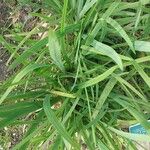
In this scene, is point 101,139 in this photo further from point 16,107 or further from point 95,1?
point 95,1

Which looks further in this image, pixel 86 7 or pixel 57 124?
pixel 86 7

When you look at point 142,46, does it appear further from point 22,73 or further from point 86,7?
point 22,73

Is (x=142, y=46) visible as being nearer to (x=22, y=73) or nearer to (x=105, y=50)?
(x=105, y=50)

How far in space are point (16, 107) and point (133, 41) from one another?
44 centimetres

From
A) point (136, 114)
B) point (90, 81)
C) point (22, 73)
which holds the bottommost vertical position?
point (136, 114)

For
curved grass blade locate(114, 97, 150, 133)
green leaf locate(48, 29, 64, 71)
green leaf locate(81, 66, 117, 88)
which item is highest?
green leaf locate(48, 29, 64, 71)

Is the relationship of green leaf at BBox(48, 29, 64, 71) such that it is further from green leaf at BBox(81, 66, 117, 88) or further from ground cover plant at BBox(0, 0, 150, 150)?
green leaf at BBox(81, 66, 117, 88)

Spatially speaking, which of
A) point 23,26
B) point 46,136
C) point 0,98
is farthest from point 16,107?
point 23,26

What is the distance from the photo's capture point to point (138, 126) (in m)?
1.50

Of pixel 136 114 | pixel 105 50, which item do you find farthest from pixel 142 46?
pixel 136 114

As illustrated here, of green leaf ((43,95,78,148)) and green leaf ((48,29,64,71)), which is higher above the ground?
green leaf ((48,29,64,71))

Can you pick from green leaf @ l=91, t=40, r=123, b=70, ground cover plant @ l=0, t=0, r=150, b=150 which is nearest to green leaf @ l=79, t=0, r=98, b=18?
ground cover plant @ l=0, t=0, r=150, b=150

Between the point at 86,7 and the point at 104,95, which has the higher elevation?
the point at 86,7

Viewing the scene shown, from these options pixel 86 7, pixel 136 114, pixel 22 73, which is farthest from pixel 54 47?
pixel 136 114
